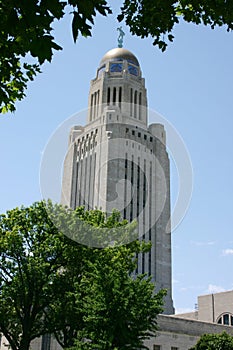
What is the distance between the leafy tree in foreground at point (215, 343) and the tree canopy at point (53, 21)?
1275 inches

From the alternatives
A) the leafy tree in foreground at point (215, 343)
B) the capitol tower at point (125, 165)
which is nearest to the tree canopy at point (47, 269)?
the leafy tree in foreground at point (215, 343)

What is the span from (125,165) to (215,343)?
3881 centimetres


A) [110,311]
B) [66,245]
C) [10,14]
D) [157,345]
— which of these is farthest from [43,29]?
[157,345]

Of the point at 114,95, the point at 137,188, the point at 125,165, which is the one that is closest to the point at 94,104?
the point at 114,95

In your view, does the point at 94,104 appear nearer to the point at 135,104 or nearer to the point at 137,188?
the point at 135,104

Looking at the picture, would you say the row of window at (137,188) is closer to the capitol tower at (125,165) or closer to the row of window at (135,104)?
the capitol tower at (125,165)

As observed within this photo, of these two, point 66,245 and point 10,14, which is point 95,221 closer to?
point 66,245

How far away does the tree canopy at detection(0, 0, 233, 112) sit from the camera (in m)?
5.70

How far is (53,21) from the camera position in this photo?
6016 millimetres

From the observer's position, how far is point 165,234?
73312mm

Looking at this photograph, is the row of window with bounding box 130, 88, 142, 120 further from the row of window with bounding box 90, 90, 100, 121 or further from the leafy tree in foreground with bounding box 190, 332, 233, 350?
the leafy tree in foreground with bounding box 190, 332, 233, 350

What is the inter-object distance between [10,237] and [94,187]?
42137mm

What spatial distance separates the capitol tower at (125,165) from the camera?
70.2m

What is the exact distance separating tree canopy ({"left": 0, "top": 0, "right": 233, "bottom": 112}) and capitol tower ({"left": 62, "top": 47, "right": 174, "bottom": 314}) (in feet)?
191
